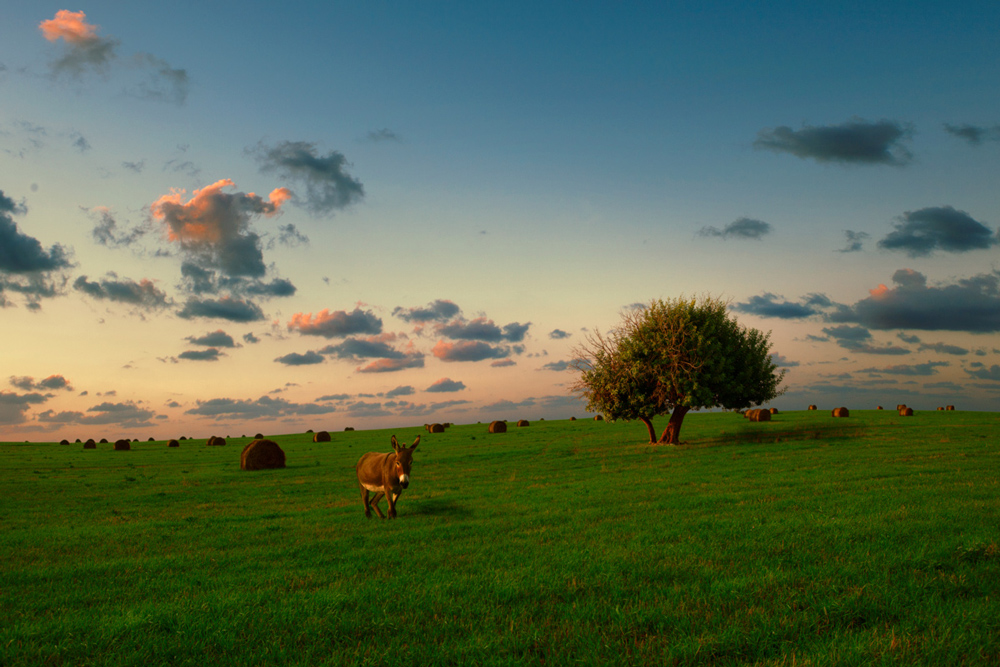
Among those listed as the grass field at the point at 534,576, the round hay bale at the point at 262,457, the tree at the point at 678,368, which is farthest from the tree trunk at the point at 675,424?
the round hay bale at the point at 262,457

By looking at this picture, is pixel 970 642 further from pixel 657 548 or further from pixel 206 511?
pixel 206 511

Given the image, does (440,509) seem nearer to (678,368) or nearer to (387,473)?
(387,473)

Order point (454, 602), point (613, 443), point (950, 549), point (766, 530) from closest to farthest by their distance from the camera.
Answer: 1. point (454, 602)
2. point (950, 549)
3. point (766, 530)
4. point (613, 443)

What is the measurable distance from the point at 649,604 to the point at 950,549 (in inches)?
266

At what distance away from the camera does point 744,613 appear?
7680 mm

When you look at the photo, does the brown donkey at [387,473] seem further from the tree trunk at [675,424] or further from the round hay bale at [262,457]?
the tree trunk at [675,424]

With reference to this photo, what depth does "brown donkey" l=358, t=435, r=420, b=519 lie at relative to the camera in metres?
15.5

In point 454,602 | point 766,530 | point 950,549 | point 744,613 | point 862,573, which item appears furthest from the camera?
point 766,530

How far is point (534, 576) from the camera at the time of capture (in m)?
9.64

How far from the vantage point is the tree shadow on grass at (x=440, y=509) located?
17.4 meters

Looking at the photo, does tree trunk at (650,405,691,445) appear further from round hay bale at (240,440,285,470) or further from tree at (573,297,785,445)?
round hay bale at (240,440,285,470)

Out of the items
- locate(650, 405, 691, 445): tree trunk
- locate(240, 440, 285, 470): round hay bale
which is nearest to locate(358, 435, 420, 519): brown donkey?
locate(240, 440, 285, 470): round hay bale

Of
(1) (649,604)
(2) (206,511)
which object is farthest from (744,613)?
(2) (206,511)

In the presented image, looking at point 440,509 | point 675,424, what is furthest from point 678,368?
point 440,509
